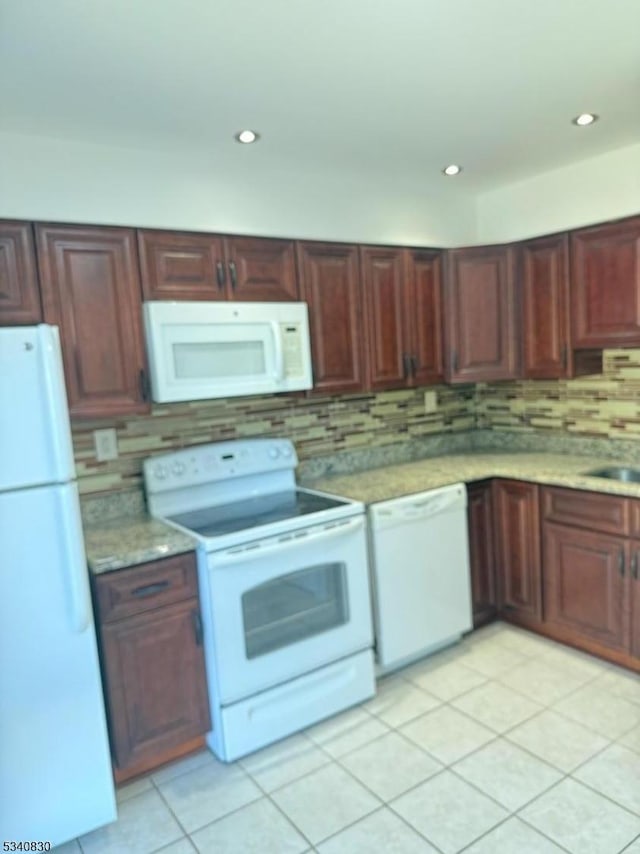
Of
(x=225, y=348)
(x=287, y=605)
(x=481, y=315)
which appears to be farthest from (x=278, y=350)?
(x=481, y=315)

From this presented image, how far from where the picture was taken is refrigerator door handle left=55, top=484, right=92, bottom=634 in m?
1.78

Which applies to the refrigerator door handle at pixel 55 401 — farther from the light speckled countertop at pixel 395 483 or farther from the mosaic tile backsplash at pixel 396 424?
the mosaic tile backsplash at pixel 396 424

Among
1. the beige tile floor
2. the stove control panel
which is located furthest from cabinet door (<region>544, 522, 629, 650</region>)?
the stove control panel

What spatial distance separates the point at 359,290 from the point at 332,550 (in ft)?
4.34

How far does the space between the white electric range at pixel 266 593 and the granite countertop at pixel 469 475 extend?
229 millimetres

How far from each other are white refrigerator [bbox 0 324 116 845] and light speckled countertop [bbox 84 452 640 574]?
0.82 ft

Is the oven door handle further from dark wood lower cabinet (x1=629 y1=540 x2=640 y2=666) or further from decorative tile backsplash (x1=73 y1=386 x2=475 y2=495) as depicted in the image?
dark wood lower cabinet (x1=629 y1=540 x2=640 y2=666)

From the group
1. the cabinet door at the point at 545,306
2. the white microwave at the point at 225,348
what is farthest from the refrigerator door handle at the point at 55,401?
the cabinet door at the point at 545,306

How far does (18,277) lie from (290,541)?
4.58ft

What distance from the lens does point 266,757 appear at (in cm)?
231

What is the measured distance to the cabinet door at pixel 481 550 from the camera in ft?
10.1

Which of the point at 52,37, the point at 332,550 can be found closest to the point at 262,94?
the point at 52,37

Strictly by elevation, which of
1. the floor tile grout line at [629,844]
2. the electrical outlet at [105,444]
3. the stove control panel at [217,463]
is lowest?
the floor tile grout line at [629,844]

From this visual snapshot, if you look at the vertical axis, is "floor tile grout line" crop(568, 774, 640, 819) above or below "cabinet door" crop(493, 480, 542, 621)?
below
